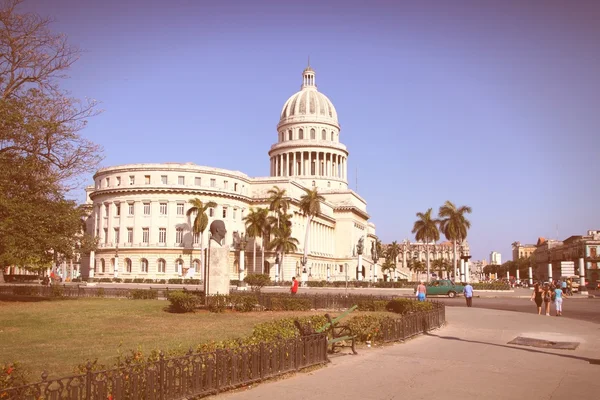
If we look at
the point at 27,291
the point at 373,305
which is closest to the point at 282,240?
the point at 27,291

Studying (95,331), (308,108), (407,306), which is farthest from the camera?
(308,108)

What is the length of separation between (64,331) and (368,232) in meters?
127

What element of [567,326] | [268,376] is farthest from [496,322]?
[268,376]

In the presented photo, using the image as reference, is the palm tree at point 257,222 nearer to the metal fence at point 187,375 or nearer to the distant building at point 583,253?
the distant building at point 583,253

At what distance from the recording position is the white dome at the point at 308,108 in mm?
127875

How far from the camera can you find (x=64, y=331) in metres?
20.5

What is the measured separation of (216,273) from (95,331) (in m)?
10.1

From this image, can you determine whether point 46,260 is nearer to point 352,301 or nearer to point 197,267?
point 352,301

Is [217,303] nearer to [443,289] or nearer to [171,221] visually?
[443,289]

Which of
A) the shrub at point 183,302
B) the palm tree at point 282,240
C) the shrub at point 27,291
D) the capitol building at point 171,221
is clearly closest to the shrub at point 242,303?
the shrub at point 183,302

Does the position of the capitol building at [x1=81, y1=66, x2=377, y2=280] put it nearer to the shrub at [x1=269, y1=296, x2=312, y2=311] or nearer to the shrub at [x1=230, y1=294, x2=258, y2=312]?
the shrub at [x1=269, y1=296, x2=312, y2=311]

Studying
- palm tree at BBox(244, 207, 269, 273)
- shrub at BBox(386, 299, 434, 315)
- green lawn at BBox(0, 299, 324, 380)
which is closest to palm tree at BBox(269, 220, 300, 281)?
palm tree at BBox(244, 207, 269, 273)

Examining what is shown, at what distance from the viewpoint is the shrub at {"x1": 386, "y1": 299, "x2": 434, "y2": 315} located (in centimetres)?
2467

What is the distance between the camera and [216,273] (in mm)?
30062
